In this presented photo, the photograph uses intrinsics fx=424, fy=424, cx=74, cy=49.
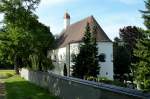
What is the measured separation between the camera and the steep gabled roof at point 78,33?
260 feet

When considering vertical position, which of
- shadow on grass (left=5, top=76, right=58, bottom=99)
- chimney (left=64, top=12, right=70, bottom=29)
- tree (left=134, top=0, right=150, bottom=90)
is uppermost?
chimney (left=64, top=12, right=70, bottom=29)

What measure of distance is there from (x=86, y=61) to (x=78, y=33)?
54.9ft

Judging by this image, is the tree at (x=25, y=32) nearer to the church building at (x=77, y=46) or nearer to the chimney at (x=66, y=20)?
the church building at (x=77, y=46)

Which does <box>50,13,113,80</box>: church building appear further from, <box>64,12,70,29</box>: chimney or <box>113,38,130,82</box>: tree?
<box>113,38,130,82</box>: tree

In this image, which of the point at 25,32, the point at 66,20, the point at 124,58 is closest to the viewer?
the point at 25,32

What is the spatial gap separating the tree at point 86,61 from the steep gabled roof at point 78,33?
10.0 meters

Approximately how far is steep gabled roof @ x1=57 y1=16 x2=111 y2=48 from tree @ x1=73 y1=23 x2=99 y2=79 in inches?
395

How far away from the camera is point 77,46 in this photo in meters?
77.9

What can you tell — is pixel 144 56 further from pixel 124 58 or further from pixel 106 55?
pixel 124 58

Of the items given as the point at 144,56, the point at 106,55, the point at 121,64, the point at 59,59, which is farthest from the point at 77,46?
the point at 144,56

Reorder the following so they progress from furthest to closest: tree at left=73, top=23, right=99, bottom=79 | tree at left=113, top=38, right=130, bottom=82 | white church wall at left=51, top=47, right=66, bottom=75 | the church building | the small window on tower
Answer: white church wall at left=51, top=47, right=66, bottom=75 < tree at left=113, top=38, right=130, bottom=82 < the church building < the small window on tower < tree at left=73, top=23, right=99, bottom=79

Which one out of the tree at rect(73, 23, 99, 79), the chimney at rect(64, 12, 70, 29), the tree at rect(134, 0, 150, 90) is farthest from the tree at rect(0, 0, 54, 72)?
the chimney at rect(64, 12, 70, 29)

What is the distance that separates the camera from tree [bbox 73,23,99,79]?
65688 millimetres

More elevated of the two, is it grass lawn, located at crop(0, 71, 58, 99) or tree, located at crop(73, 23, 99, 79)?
tree, located at crop(73, 23, 99, 79)
